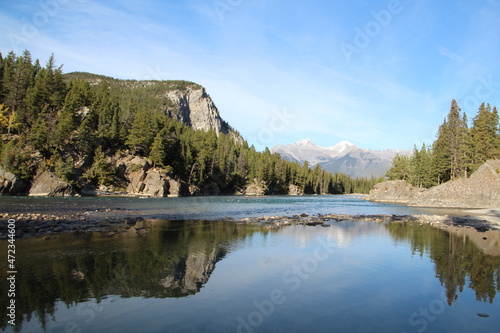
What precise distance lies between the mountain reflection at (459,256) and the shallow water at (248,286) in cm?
11

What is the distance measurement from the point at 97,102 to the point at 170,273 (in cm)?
10386

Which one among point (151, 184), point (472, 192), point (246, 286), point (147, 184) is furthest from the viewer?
point (147, 184)

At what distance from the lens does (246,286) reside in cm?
1402

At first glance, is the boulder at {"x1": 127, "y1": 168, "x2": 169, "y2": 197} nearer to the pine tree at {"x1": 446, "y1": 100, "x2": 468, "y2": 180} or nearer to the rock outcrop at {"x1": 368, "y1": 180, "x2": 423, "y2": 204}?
the rock outcrop at {"x1": 368, "y1": 180, "x2": 423, "y2": 204}

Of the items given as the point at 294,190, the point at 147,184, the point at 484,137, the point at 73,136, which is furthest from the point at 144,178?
the point at 294,190

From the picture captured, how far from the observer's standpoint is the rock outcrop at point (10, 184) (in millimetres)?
63203

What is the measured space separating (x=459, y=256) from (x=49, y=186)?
78621mm

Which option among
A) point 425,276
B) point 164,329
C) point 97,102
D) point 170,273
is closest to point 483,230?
point 425,276

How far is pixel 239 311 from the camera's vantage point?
36.6 feet

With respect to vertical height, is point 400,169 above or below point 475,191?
above

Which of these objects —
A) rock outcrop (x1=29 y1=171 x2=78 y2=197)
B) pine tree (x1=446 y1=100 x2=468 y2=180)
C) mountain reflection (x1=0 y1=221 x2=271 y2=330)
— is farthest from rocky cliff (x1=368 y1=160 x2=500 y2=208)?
rock outcrop (x1=29 y1=171 x2=78 y2=197)

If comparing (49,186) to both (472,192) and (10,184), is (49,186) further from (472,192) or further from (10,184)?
(472,192)

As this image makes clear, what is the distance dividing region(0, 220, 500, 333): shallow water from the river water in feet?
0.18

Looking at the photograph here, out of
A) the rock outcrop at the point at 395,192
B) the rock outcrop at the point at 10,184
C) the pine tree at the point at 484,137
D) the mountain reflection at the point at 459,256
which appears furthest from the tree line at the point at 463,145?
the rock outcrop at the point at 10,184
